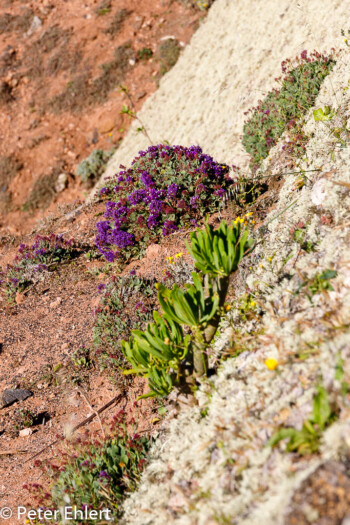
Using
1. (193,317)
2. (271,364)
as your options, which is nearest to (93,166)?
(193,317)

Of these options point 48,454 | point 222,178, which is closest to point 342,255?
point 48,454

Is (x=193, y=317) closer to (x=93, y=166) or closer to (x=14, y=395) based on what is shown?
(x=14, y=395)

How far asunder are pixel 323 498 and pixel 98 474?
7.13ft

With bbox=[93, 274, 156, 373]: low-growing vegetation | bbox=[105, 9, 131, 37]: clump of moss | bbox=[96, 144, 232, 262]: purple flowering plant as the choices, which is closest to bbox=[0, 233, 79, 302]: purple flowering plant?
bbox=[96, 144, 232, 262]: purple flowering plant

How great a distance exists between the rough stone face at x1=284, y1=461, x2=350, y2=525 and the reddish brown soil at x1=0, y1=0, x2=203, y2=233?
1357cm

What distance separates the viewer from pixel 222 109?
9648mm

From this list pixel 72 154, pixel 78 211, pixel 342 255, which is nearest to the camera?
pixel 342 255

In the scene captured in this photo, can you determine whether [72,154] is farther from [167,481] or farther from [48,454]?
[167,481]

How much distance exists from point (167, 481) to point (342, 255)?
210 cm

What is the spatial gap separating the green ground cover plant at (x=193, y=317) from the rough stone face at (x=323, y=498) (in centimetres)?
145

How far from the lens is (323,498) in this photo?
1918 millimetres

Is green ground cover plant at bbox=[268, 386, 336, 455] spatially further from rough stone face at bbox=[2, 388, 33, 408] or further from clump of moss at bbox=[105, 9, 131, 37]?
clump of moss at bbox=[105, 9, 131, 37]

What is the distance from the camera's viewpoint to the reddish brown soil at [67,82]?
603 inches

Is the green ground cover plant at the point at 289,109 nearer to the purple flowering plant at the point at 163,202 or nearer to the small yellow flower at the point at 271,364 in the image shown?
Result: the purple flowering plant at the point at 163,202
